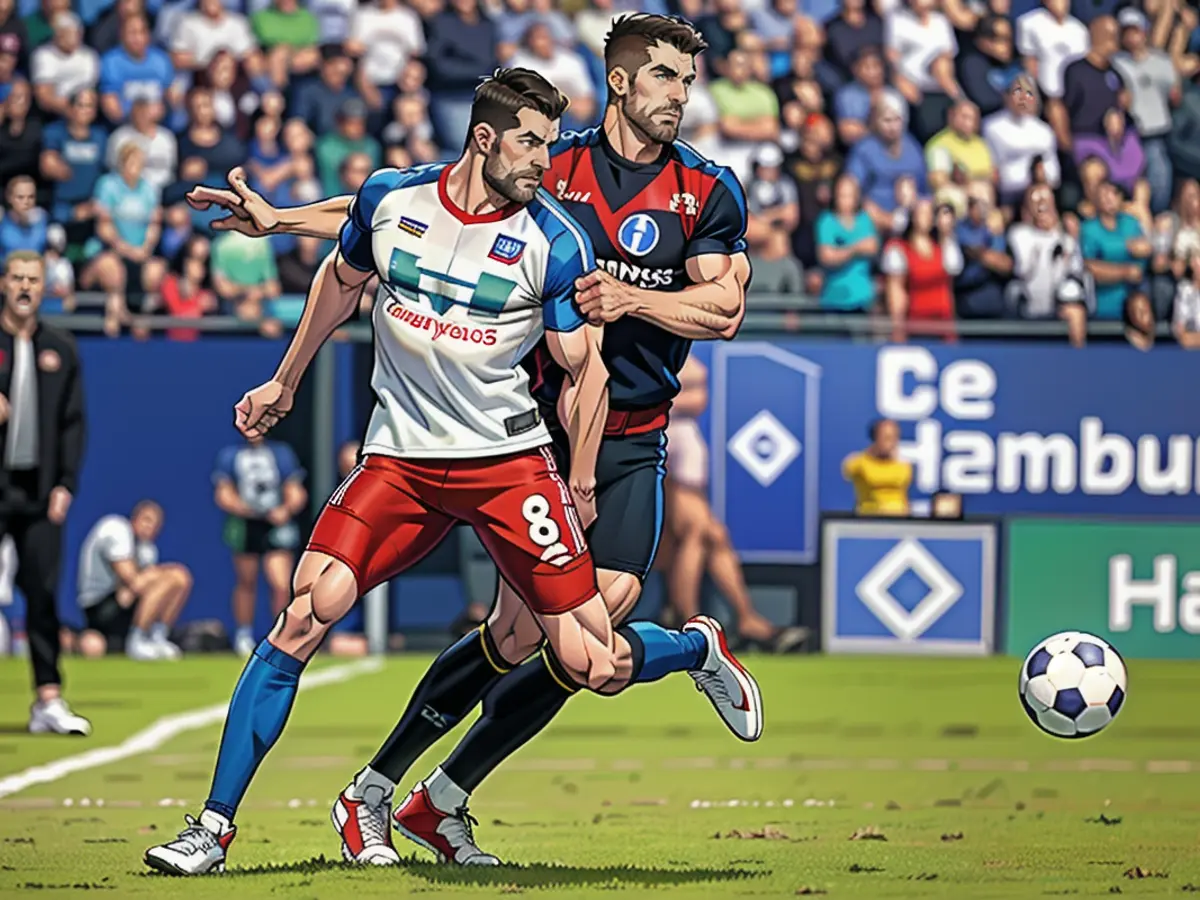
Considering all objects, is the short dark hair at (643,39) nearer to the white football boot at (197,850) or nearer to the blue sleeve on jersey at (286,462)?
the white football boot at (197,850)

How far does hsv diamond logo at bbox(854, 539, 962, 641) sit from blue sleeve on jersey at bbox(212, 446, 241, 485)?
4958 mm

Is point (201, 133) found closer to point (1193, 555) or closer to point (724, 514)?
point (724, 514)

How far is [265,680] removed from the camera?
7164 mm

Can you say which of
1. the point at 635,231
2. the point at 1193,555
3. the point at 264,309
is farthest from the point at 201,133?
the point at 635,231

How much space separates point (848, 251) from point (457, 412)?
12.4 meters

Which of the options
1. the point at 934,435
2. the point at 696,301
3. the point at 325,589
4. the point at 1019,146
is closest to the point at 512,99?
the point at 696,301

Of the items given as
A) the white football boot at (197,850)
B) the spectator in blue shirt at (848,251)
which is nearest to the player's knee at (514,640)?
the white football boot at (197,850)

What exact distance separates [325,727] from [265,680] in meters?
6.50

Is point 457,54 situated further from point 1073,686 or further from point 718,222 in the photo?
point 718,222

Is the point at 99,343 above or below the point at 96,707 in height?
above

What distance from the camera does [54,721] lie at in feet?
42.1

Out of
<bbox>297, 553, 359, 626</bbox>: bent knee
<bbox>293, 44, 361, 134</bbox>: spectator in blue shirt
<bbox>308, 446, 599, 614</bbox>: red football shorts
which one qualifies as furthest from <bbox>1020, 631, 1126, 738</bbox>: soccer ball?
<bbox>293, 44, 361, 134</bbox>: spectator in blue shirt

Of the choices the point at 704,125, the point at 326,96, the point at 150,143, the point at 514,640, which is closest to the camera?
the point at 514,640

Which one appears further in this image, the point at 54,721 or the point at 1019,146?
the point at 1019,146
